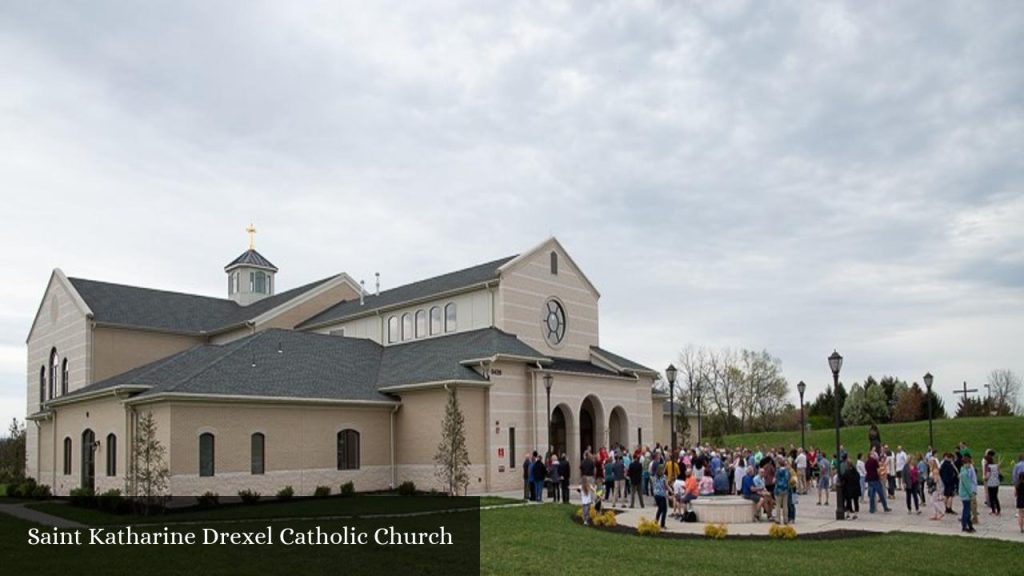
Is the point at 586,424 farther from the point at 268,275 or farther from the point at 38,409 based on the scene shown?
the point at 38,409

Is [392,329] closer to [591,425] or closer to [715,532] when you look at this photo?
[591,425]

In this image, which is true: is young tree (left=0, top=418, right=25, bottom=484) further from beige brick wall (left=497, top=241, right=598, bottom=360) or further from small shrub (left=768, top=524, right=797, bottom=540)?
small shrub (left=768, top=524, right=797, bottom=540)

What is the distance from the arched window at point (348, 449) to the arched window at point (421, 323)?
25.6 feet

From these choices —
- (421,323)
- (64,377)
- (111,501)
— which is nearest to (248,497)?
(111,501)

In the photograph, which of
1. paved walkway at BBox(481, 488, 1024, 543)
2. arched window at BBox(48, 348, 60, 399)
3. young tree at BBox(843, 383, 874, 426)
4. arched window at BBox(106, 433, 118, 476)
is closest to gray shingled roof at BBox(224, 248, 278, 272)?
arched window at BBox(48, 348, 60, 399)

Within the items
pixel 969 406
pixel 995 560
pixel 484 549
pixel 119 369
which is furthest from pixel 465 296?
pixel 969 406

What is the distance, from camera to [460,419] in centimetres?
3319

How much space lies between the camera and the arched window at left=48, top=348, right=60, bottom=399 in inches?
1910

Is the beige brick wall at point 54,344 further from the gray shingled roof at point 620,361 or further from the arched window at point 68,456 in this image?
the gray shingled roof at point 620,361

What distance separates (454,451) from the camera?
108ft

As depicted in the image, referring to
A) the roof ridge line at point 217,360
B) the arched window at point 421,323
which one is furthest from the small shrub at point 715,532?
the arched window at point 421,323

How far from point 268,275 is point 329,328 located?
12769mm

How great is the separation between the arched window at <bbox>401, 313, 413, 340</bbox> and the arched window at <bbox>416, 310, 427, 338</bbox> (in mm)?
407

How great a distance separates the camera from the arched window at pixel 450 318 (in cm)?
4159
